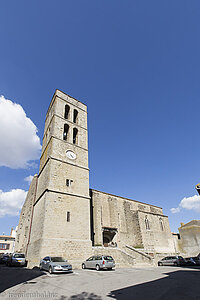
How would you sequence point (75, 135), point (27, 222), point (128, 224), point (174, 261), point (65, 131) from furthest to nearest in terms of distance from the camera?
point (128, 224)
point (75, 135)
point (65, 131)
point (27, 222)
point (174, 261)

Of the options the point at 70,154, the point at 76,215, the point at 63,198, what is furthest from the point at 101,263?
the point at 70,154

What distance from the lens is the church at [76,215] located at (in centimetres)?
1488

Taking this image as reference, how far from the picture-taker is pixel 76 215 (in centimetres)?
1659

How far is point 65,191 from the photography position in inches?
669

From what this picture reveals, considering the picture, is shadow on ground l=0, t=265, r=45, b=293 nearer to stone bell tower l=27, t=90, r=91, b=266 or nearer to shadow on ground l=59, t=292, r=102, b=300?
stone bell tower l=27, t=90, r=91, b=266

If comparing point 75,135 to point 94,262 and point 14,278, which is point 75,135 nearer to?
point 94,262

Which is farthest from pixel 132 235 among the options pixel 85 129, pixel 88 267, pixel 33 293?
pixel 33 293

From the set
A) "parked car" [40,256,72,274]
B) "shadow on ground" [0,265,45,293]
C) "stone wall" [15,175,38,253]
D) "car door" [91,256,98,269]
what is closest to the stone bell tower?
"car door" [91,256,98,269]

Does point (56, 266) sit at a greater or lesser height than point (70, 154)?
lesser

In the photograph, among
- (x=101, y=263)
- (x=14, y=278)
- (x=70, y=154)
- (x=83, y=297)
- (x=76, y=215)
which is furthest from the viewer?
(x=70, y=154)

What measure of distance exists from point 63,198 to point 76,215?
2026 millimetres

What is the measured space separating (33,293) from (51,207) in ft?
30.9

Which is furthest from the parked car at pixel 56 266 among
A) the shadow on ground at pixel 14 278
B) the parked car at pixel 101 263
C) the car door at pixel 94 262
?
Result: the car door at pixel 94 262

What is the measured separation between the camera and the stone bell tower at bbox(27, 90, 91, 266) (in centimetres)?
1436
